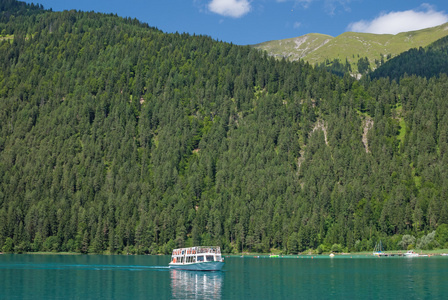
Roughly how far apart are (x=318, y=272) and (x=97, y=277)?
201ft

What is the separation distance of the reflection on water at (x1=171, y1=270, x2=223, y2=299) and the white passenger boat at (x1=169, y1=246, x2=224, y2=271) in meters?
6.86

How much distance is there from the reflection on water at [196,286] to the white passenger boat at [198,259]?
6858mm

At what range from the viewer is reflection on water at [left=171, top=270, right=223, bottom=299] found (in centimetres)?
9925

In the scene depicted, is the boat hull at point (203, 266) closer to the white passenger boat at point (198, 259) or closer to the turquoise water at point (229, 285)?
the white passenger boat at point (198, 259)

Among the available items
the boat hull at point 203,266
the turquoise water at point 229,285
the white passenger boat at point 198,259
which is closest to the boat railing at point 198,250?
the white passenger boat at point 198,259

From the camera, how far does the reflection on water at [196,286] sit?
9925cm

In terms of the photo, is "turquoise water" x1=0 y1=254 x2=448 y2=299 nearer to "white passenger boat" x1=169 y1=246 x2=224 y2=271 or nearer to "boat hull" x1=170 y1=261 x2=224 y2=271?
"boat hull" x1=170 y1=261 x2=224 y2=271

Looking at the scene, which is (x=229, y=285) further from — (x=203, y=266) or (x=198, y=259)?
(x=198, y=259)

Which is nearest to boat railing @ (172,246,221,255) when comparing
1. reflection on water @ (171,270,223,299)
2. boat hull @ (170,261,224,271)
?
boat hull @ (170,261,224,271)

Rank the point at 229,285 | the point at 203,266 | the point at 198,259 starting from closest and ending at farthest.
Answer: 1. the point at 229,285
2. the point at 203,266
3. the point at 198,259

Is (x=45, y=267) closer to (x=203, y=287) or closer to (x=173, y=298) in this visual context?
(x=203, y=287)

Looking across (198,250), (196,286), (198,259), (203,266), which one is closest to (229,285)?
(196,286)

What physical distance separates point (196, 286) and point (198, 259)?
156 ft

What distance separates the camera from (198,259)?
164 m
